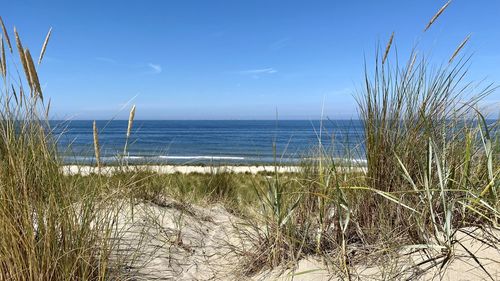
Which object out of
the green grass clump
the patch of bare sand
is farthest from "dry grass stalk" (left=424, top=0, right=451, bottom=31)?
the green grass clump

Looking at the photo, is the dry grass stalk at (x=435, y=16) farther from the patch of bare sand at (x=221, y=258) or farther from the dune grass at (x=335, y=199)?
the patch of bare sand at (x=221, y=258)

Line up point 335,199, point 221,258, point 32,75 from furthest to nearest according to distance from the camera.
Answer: point 221,258
point 335,199
point 32,75

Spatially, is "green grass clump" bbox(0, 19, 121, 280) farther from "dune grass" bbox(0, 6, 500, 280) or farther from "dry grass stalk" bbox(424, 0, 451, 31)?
"dry grass stalk" bbox(424, 0, 451, 31)

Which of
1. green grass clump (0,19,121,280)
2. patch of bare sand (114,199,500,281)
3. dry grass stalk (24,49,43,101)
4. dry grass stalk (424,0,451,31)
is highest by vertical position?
dry grass stalk (424,0,451,31)

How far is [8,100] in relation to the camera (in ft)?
6.66

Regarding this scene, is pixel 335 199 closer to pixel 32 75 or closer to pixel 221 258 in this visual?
pixel 221 258

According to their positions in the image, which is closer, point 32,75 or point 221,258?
point 32,75

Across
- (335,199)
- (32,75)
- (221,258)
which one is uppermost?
(32,75)

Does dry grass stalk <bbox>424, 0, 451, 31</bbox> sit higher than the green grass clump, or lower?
higher

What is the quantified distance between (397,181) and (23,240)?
2092mm

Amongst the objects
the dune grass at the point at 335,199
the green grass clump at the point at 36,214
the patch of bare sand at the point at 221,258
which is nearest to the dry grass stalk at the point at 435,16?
the dune grass at the point at 335,199

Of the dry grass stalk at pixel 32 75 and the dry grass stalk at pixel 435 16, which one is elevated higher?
the dry grass stalk at pixel 435 16

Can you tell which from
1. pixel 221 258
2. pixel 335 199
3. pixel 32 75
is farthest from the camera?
pixel 221 258

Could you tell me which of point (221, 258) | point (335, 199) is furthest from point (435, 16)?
point (221, 258)
